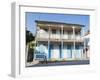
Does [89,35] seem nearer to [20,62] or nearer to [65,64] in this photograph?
[65,64]

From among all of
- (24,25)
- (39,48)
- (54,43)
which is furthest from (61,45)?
(24,25)

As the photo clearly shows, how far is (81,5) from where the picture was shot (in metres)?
2.20

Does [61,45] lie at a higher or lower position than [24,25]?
lower

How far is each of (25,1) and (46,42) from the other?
373 millimetres

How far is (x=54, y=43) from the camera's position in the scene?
2.14 metres

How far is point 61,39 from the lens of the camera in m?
2.16

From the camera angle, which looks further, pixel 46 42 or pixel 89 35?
pixel 89 35

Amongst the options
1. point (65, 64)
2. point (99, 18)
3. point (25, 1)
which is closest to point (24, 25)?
point (25, 1)

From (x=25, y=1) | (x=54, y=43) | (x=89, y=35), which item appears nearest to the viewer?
(x=25, y=1)

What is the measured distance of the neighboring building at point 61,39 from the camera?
2.10 metres

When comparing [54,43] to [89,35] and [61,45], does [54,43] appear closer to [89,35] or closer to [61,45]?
[61,45]

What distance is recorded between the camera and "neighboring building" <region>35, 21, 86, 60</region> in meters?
2.10

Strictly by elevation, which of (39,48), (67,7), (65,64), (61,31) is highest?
(67,7)

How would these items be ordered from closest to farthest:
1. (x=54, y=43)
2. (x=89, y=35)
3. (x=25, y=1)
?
1. (x=25, y=1)
2. (x=54, y=43)
3. (x=89, y=35)
